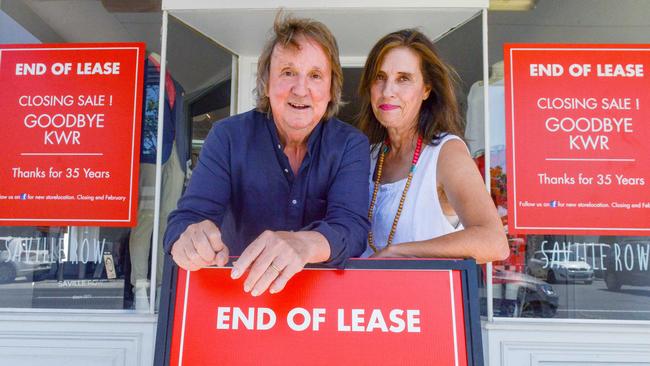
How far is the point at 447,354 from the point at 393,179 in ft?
2.44

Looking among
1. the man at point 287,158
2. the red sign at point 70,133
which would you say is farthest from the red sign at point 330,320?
the red sign at point 70,133

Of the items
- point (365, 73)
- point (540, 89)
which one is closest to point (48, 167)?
point (365, 73)

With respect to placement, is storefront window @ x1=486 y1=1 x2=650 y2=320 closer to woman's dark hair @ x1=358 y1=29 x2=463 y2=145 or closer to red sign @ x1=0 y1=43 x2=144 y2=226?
woman's dark hair @ x1=358 y1=29 x2=463 y2=145

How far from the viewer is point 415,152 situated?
1.68 m

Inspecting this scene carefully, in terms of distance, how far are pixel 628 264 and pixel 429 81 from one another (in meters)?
2.05

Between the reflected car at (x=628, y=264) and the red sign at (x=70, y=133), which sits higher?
the red sign at (x=70, y=133)

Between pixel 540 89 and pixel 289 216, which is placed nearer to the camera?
pixel 289 216

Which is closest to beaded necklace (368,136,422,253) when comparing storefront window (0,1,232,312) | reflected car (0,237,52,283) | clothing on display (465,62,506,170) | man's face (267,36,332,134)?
man's face (267,36,332,134)

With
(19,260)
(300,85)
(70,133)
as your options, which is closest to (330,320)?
(300,85)

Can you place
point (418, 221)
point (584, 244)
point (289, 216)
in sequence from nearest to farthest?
point (289, 216)
point (418, 221)
point (584, 244)

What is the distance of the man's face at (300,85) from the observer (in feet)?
4.36

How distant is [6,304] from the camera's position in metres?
3.25

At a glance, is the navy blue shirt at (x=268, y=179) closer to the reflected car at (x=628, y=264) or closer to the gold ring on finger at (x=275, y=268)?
the gold ring on finger at (x=275, y=268)

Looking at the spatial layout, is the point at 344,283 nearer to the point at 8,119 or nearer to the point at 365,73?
the point at 365,73
